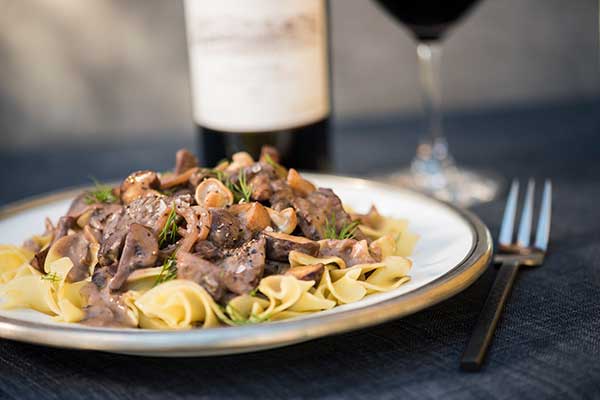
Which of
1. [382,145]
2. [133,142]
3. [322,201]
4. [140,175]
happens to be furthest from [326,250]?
[133,142]

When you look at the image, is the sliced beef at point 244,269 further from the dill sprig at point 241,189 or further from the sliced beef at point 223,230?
the dill sprig at point 241,189

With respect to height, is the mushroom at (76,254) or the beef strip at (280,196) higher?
the beef strip at (280,196)

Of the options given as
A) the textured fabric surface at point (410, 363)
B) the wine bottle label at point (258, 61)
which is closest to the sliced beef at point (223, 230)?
the textured fabric surface at point (410, 363)

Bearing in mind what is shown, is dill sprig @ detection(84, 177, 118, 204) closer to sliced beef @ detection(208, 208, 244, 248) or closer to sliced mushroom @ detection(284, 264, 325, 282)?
sliced beef @ detection(208, 208, 244, 248)

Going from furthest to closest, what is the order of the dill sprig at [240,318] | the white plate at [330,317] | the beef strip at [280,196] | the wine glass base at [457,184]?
the wine glass base at [457,184]
the beef strip at [280,196]
the dill sprig at [240,318]
the white plate at [330,317]

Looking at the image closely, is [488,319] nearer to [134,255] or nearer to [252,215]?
[252,215]

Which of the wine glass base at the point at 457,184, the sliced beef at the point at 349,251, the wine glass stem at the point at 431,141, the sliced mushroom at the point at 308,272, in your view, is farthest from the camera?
the wine glass stem at the point at 431,141

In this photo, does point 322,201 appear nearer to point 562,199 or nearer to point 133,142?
point 562,199

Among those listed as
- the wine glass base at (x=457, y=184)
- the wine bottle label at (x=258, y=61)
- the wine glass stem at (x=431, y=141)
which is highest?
the wine bottle label at (x=258, y=61)

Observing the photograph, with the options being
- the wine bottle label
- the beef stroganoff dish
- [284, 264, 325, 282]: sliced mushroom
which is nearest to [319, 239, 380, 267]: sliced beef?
the beef stroganoff dish
